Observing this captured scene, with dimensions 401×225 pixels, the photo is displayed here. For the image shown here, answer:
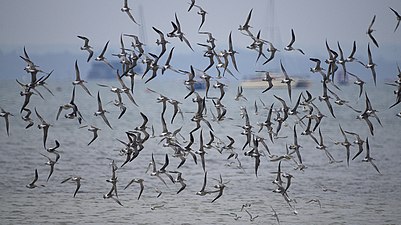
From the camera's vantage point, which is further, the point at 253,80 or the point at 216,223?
the point at 253,80

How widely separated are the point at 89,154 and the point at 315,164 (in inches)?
334

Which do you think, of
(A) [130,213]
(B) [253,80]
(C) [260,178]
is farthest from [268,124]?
(B) [253,80]

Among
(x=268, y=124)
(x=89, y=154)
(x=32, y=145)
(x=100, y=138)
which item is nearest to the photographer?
(x=268, y=124)

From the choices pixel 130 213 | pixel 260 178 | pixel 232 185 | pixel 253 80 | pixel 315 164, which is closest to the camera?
pixel 130 213

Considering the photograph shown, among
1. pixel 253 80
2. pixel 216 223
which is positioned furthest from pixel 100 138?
pixel 253 80

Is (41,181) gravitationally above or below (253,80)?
above

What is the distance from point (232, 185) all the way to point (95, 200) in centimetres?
435

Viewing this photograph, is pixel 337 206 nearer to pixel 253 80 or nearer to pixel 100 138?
pixel 100 138

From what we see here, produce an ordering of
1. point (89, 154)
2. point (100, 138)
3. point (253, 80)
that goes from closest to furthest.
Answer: point (89, 154)
point (100, 138)
point (253, 80)

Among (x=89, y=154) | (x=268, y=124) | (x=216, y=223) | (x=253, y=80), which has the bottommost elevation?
(x=253, y=80)

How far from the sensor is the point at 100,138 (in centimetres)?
4891

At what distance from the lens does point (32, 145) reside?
4500 centimetres

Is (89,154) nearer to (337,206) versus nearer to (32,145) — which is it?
(32,145)

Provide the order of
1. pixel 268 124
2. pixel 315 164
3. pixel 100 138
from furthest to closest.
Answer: pixel 100 138
pixel 315 164
pixel 268 124
